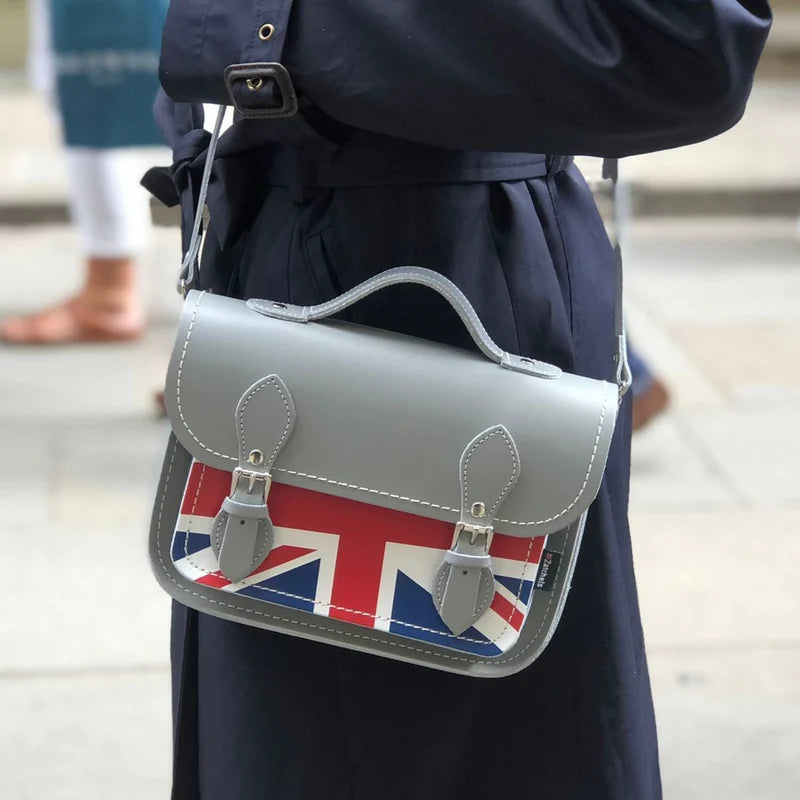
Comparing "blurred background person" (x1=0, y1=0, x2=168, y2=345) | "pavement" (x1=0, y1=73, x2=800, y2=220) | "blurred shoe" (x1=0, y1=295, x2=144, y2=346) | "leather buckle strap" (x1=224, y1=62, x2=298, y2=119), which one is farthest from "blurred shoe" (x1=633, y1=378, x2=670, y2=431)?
"pavement" (x1=0, y1=73, x2=800, y2=220)

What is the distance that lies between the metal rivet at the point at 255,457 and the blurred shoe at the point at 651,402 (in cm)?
258

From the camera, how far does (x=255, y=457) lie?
129 cm

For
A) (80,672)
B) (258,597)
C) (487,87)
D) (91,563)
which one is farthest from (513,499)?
(91,563)

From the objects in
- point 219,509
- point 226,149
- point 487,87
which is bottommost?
point 219,509

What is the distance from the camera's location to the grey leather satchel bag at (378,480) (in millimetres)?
1263

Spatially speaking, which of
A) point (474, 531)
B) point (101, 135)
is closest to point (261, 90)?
point (474, 531)

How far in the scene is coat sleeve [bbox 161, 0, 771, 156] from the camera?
1093mm

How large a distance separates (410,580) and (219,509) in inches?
8.3

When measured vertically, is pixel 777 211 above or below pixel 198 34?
below

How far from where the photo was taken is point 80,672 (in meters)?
2.79

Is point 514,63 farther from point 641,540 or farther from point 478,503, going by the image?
point 641,540

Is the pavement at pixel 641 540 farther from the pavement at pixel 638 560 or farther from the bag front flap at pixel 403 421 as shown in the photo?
the bag front flap at pixel 403 421

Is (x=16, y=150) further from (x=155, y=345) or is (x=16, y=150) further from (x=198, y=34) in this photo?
(x=198, y=34)

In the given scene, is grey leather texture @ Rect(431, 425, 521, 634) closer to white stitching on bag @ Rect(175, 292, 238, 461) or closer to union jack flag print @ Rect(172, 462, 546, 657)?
union jack flag print @ Rect(172, 462, 546, 657)
